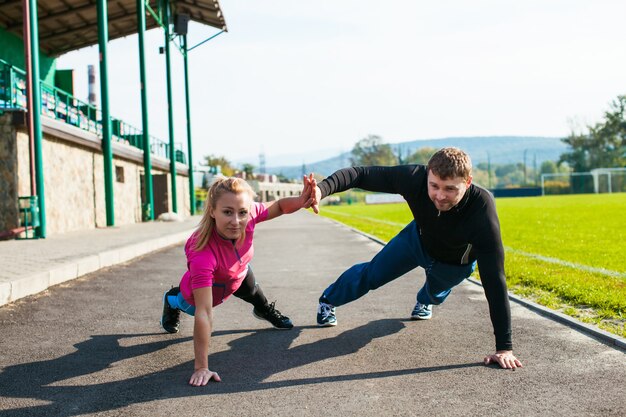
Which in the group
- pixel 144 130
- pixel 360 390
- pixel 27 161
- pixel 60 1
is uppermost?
pixel 60 1

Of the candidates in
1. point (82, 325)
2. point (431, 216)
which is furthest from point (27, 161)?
point (431, 216)

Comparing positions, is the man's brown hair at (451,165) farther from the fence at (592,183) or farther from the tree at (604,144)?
the tree at (604,144)

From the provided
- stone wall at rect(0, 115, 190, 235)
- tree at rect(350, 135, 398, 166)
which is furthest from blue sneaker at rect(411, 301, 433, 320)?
tree at rect(350, 135, 398, 166)

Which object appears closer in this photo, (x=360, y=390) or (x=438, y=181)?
(x=360, y=390)

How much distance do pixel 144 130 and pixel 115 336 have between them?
19.8 m

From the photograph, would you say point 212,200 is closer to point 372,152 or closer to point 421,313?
point 421,313

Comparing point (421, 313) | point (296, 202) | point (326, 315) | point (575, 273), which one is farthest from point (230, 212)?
point (575, 273)

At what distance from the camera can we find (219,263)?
157 inches

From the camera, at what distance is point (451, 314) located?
17.9 feet

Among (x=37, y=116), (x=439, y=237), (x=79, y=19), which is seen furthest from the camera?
(x=79, y=19)

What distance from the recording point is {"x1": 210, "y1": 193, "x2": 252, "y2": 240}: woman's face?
3.83 m

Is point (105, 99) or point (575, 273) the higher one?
point (105, 99)

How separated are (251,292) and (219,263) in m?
0.79

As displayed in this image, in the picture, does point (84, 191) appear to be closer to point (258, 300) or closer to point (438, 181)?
point (258, 300)
